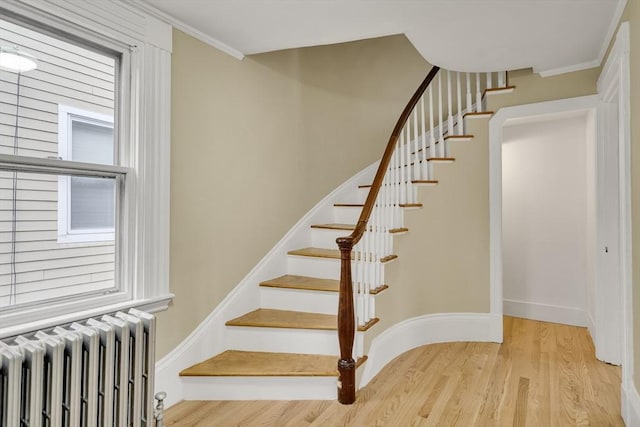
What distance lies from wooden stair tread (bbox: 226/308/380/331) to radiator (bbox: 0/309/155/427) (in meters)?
0.88

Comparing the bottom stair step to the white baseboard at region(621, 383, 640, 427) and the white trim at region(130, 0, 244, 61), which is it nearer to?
the white baseboard at region(621, 383, 640, 427)

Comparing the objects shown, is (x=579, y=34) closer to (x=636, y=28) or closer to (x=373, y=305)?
(x=636, y=28)

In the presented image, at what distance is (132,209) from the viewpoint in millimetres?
2062

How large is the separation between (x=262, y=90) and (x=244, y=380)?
2.11 metres

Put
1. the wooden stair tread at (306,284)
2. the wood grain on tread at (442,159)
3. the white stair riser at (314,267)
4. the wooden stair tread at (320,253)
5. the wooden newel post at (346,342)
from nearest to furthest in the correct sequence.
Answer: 1. the wooden newel post at (346,342)
2. the wooden stair tread at (306,284)
3. the wooden stair tread at (320,253)
4. the white stair riser at (314,267)
5. the wood grain on tread at (442,159)

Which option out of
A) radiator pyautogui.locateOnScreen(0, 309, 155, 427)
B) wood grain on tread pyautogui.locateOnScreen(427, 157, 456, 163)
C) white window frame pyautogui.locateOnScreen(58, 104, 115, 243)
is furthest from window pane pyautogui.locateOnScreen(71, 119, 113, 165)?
wood grain on tread pyautogui.locateOnScreen(427, 157, 456, 163)

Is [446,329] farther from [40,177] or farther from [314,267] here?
[40,177]

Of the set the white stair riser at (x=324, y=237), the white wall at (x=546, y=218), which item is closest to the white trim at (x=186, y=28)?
the white stair riser at (x=324, y=237)

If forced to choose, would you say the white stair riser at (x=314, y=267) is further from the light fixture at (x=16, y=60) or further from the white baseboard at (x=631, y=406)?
the light fixture at (x=16, y=60)

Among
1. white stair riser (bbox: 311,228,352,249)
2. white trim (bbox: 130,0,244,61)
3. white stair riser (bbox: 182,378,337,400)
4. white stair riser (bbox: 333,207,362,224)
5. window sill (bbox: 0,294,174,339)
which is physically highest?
white trim (bbox: 130,0,244,61)

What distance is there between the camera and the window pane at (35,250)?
1628 millimetres

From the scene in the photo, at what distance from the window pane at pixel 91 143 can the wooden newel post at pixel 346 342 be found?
1.37 m

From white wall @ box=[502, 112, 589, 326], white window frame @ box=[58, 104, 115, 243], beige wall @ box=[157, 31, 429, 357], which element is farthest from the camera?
white wall @ box=[502, 112, 589, 326]

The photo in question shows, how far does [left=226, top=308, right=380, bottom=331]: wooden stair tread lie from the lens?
2.52m
